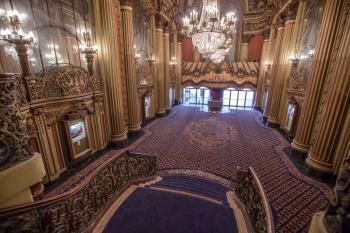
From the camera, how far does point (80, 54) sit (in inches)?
209

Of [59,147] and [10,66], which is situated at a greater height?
[10,66]

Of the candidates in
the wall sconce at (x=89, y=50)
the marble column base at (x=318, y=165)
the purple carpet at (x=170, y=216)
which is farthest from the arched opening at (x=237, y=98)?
the purple carpet at (x=170, y=216)

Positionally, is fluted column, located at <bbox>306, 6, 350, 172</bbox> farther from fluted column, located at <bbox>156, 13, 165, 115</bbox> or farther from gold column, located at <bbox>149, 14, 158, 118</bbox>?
fluted column, located at <bbox>156, 13, 165, 115</bbox>

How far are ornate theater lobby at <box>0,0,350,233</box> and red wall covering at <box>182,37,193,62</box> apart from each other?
221 inches

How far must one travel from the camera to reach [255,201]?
2938 millimetres

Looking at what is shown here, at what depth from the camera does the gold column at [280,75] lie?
313 inches

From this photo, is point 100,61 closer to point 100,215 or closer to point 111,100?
point 111,100

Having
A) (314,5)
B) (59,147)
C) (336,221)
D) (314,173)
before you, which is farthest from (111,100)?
(314,5)

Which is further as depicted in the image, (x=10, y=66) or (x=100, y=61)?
(x=100, y=61)

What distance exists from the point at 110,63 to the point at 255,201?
6.06m

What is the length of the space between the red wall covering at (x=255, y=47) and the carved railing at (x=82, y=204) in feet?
45.2

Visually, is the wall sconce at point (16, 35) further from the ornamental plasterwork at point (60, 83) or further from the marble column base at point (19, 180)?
the marble column base at point (19, 180)

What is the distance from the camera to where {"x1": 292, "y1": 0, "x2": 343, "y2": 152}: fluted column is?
14.7ft

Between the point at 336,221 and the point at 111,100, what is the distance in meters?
6.56
